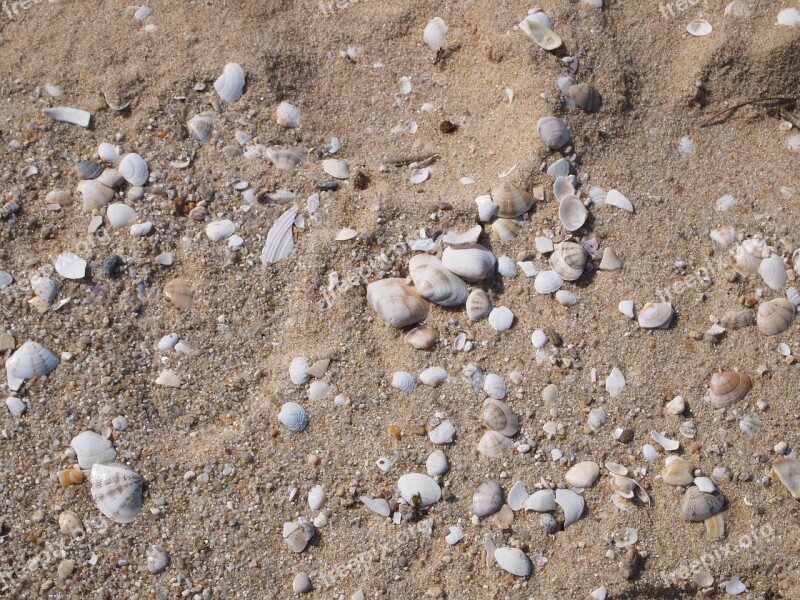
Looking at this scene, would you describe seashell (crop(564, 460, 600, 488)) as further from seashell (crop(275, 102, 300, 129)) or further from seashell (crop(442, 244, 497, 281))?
seashell (crop(275, 102, 300, 129))

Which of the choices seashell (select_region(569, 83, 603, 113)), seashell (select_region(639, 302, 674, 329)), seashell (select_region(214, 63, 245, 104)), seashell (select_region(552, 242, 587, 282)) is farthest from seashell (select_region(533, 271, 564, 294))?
seashell (select_region(214, 63, 245, 104))

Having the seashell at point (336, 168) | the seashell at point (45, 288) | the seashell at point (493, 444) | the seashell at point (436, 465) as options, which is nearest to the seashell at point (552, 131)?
the seashell at point (336, 168)

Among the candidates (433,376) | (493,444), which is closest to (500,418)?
(493,444)

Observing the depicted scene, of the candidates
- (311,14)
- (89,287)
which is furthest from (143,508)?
(311,14)

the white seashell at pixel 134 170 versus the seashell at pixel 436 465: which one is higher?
the white seashell at pixel 134 170

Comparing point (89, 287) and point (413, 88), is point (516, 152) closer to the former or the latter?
point (413, 88)

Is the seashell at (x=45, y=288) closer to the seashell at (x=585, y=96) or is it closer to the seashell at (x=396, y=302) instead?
the seashell at (x=396, y=302)
